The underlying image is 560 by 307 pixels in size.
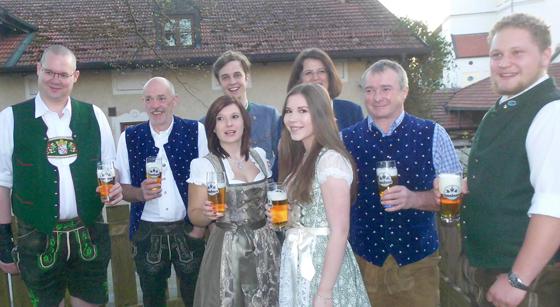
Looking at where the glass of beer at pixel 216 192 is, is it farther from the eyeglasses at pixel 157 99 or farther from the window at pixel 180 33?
the window at pixel 180 33

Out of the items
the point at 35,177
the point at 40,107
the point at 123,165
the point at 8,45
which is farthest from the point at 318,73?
the point at 8,45

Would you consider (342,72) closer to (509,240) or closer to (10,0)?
(10,0)

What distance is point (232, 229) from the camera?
2979 millimetres

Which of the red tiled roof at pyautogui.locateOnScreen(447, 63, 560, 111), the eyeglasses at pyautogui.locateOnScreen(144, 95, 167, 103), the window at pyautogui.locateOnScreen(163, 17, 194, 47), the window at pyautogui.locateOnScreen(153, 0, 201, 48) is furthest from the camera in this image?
the red tiled roof at pyautogui.locateOnScreen(447, 63, 560, 111)

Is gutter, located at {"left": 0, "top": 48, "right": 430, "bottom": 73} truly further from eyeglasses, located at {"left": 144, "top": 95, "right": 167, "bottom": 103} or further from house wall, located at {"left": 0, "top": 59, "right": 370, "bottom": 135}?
eyeglasses, located at {"left": 144, "top": 95, "right": 167, "bottom": 103}

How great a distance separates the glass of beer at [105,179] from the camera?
3.18 metres

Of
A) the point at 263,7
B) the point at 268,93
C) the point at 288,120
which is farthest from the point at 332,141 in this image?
the point at 263,7

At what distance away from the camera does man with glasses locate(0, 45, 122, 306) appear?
325 centimetres

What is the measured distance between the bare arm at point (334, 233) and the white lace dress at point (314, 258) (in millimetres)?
69

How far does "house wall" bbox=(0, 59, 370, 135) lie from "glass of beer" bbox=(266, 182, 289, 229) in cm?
1039

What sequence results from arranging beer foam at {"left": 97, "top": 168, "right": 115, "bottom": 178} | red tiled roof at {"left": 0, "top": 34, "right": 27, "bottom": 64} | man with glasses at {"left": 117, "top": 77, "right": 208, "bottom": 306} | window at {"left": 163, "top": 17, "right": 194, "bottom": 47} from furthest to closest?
1. red tiled roof at {"left": 0, "top": 34, "right": 27, "bottom": 64}
2. window at {"left": 163, "top": 17, "right": 194, "bottom": 47}
3. man with glasses at {"left": 117, "top": 77, "right": 208, "bottom": 306}
4. beer foam at {"left": 97, "top": 168, "right": 115, "bottom": 178}

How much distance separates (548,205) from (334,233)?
3.18ft

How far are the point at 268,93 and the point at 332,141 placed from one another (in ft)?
34.9

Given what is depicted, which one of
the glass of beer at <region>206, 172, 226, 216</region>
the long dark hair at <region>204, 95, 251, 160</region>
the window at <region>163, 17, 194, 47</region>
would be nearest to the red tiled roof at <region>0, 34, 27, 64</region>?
the window at <region>163, 17, 194, 47</region>
